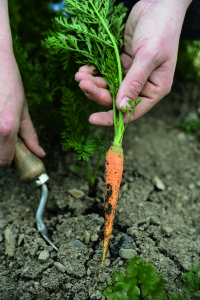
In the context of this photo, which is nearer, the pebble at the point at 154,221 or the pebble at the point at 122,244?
the pebble at the point at 122,244

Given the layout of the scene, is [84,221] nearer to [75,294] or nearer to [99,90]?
[75,294]

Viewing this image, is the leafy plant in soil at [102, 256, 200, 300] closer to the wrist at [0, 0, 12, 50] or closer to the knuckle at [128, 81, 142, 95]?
the knuckle at [128, 81, 142, 95]

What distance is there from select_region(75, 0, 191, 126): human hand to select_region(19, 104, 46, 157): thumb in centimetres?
39

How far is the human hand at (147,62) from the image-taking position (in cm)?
137

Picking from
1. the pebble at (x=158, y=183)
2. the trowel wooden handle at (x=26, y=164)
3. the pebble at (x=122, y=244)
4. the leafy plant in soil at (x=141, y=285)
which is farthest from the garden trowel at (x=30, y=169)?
the pebble at (x=158, y=183)

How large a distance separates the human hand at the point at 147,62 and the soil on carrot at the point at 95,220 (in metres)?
0.53

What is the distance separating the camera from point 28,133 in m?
1.56

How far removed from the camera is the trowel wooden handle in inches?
59.3

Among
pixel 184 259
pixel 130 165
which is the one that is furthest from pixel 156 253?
pixel 130 165

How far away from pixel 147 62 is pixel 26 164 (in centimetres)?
92

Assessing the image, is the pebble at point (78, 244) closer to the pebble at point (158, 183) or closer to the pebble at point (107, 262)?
the pebble at point (107, 262)

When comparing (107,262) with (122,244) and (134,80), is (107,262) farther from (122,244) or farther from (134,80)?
(134,80)

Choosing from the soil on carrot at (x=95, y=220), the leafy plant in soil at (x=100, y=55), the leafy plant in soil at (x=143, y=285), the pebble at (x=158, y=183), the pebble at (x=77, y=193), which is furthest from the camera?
the pebble at (x=158, y=183)

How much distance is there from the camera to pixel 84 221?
1558 millimetres
